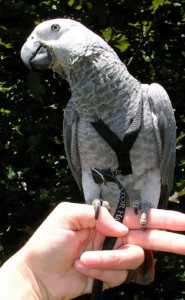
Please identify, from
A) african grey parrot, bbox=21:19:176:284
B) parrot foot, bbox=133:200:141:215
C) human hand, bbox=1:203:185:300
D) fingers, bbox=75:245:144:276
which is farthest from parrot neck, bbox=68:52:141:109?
fingers, bbox=75:245:144:276

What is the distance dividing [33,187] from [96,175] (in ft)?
2.39

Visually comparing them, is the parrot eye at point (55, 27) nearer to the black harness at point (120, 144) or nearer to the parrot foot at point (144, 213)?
the black harness at point (120, 144)

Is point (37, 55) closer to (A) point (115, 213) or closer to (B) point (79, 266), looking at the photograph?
(A) point (115, 213)

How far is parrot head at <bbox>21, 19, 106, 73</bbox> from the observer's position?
6.06 ft

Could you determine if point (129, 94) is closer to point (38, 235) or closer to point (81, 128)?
point (81, 128)

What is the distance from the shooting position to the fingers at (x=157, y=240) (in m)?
1.46

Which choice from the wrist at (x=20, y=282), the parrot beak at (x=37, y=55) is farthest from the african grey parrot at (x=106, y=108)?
the wrist at (x=20, y=282)

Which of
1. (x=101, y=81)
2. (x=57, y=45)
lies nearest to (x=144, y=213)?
(x=101, y=81)

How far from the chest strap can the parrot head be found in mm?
278

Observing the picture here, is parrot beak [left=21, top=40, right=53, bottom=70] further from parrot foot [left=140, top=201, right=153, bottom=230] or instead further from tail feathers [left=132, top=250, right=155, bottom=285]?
tail feathers [left=132, top=250, right=155, bottom=285]

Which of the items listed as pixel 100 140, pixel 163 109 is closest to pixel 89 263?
pixel 100 140

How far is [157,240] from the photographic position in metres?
1.54

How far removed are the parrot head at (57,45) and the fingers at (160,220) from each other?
2.06 feet

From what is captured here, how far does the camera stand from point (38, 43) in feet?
6.23
